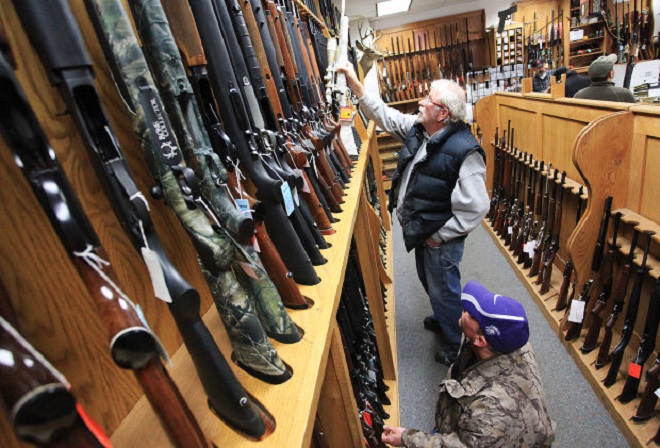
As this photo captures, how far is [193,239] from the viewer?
0.52 meters

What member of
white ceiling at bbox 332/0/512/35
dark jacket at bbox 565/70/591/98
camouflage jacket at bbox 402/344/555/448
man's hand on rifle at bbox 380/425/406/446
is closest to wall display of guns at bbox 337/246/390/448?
man's hand on rifle at bbox 380/425/406/446

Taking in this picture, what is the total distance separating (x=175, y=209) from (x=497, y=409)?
1116 millimetres

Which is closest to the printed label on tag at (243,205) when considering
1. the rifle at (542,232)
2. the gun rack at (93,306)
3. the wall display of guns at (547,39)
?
the gun rack at (93,306)

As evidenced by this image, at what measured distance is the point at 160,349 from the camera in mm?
357

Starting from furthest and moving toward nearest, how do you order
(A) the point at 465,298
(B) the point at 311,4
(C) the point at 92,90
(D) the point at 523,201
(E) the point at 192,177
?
(D) the point at 523,201 → (B) the point at 311,4 → (A) the point at 465,298 → (E) the point at 192,177 → (C) the point at 92,90

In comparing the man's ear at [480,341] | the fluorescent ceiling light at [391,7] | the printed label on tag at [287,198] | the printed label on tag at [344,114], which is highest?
the fluorescent ceiling light at [391,7]

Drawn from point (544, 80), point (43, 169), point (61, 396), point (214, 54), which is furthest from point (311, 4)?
point (544, 80)

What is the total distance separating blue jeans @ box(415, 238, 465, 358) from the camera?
84.3 inches

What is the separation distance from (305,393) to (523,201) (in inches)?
132

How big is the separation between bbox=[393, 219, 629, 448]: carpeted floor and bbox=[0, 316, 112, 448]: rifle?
1978 mm

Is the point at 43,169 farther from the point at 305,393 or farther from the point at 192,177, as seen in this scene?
the point at 305,393

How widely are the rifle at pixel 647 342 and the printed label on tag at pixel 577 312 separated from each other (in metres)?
0.45

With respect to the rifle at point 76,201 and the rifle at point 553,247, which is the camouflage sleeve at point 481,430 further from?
the rifle at point 553,247

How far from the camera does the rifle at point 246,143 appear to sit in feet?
2.19
